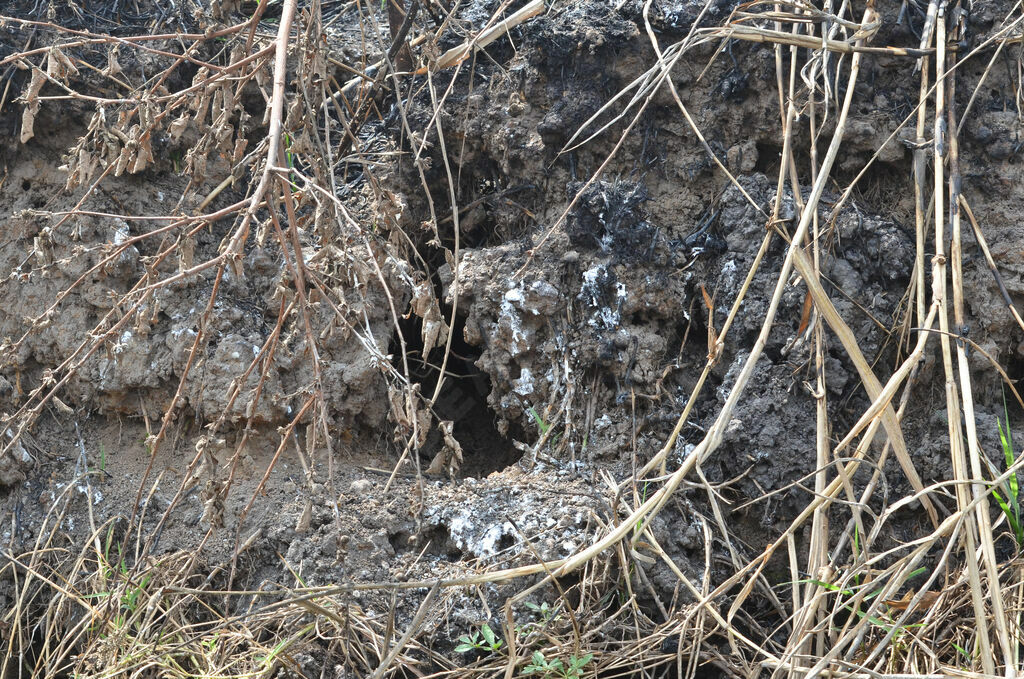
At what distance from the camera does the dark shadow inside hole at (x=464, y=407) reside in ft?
8.58

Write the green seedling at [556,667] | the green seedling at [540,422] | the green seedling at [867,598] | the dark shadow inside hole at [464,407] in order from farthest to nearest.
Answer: the dark shadow inside hole at [464,407], the green seedling at [540,422], the green seedling at [556,667], the green seedling at [867,598]

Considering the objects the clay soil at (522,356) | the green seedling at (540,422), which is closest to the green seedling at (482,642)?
the clay soil at (522,356)

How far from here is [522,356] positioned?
2.41 meters

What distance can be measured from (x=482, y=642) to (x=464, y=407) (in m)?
0.93

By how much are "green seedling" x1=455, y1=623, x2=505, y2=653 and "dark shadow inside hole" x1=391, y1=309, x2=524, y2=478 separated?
0.67 meters

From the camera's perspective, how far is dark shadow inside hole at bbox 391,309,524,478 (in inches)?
103

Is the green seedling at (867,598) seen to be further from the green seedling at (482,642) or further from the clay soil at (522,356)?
the green seedling at (482,642)

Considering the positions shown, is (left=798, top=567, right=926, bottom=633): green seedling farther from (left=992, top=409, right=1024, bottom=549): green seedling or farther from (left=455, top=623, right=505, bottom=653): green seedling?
(left=455, top=623, right=505, bottom=653): green seedling

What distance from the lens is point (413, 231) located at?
263 centimetres

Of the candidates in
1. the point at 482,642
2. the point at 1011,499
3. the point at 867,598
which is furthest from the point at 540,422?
the point at 1011,499

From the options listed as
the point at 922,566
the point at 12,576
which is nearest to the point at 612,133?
the point at 922,566

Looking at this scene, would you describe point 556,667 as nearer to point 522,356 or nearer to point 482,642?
point 482,642

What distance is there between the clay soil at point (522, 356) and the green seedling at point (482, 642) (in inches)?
0.6

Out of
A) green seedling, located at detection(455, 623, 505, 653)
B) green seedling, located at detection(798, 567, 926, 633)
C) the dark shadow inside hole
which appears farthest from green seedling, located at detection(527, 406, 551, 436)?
green seedling, located at detection(798, 567, 926, 633)
